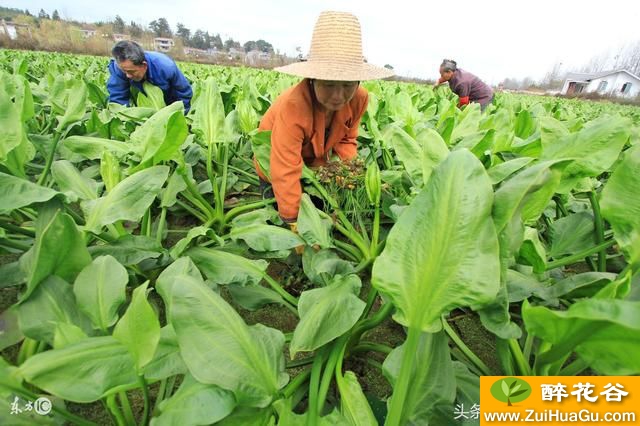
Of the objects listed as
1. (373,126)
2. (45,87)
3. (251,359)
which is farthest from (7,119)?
(45,87)

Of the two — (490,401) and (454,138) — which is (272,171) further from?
(490,401)

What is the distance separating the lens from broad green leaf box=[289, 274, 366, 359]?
99cm

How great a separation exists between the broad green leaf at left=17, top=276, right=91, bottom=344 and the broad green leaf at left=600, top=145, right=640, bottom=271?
1.51 meters

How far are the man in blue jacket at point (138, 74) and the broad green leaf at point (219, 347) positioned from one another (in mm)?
2997

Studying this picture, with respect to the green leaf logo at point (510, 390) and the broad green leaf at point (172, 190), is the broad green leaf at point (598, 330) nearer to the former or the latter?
the green leaf logo at point (510, 390)

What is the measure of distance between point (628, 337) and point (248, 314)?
1319mm

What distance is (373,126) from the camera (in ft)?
7.57

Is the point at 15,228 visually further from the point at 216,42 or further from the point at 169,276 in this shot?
the point at 216,42

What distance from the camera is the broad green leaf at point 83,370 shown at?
0.72m

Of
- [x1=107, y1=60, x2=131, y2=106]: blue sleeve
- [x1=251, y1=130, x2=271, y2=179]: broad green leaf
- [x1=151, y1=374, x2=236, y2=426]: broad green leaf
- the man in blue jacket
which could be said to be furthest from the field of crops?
[x1=107, y1=60, x2=131, y2=106]: blue sleeve

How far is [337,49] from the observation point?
1514 mm

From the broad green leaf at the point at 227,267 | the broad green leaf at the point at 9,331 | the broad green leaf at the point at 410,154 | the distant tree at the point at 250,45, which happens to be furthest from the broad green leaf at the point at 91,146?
the distant tree at the point at 250,45

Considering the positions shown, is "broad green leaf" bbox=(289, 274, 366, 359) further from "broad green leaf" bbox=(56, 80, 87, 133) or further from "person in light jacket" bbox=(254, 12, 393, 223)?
"broad green leaf" bbox=(56, 80, 87, 133)

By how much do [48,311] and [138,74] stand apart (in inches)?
115
